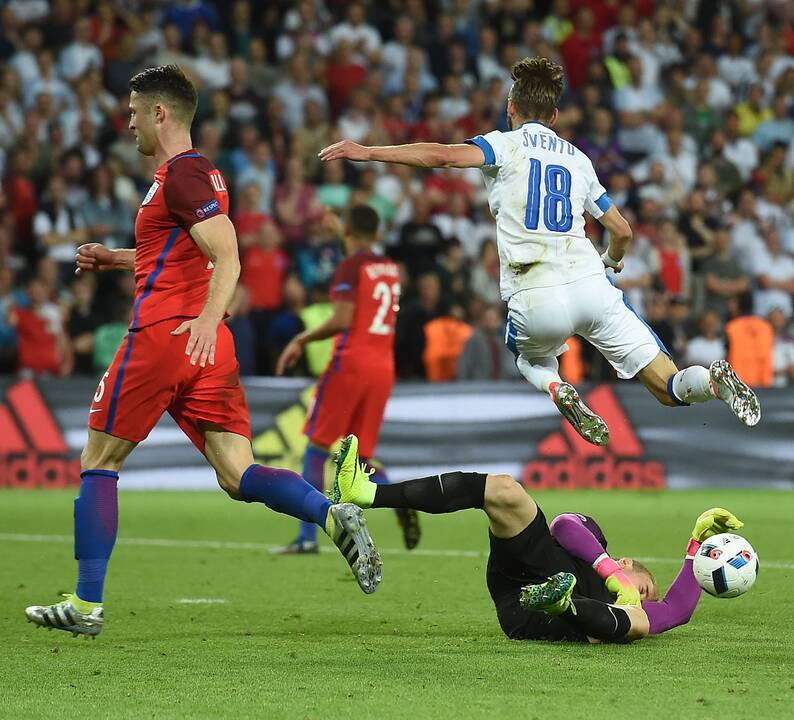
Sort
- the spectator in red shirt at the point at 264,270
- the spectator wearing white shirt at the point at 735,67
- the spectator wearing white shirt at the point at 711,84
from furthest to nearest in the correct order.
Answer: the spectator wearing white shirt at the point at 735,67, the spectator wearing white shirt at the point at 711,84, the spectator in red shirt at the point at 264,270

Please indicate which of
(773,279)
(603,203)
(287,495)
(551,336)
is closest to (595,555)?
(287,495)

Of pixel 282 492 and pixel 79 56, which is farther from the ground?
pixel 79 56

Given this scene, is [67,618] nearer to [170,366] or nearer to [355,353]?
[170,366]

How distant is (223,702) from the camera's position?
17.1 ft

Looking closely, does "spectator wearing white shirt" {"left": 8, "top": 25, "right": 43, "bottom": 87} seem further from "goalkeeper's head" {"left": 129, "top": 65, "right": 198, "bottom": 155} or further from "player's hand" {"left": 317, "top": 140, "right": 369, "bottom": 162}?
"player's hand" {"left": 317, "top": 140, "right": 369, "bottom": 162}

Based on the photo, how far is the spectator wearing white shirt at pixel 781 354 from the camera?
17.3 metres

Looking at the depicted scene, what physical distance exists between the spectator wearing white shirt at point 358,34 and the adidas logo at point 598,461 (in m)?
6.97

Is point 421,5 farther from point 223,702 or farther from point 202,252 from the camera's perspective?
point 223,702

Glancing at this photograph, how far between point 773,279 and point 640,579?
12968mm

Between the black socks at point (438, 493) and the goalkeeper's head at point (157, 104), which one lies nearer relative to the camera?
the black socks at point (438, 493)

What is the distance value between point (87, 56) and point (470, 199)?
5.06 metres

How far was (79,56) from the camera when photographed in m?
18.1

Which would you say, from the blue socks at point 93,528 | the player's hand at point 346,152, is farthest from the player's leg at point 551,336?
the blue socks at point 93,528

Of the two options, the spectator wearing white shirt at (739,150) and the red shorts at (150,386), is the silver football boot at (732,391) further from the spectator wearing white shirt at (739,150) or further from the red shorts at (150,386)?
the spectator wearing white shirt at (739,150)
